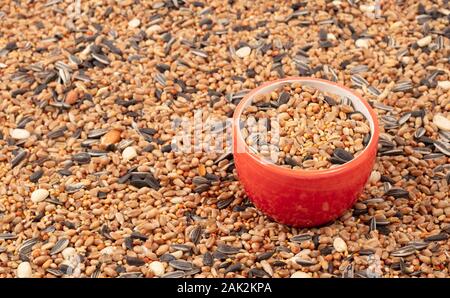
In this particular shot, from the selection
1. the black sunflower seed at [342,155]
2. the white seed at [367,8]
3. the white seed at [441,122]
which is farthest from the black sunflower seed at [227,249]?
the white seed at [367,8]

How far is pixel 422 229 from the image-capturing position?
2.30 m

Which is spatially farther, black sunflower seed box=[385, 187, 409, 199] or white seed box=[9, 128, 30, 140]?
white seed box=[9, 128, 30, 140]

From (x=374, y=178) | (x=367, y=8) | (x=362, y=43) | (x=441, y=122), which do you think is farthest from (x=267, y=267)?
(x=367, y=8)

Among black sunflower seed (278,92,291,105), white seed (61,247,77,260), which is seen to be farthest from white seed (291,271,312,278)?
white seed (61,247,77,260)

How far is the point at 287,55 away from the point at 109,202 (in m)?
1.04

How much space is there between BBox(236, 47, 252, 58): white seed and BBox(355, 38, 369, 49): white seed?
46cm

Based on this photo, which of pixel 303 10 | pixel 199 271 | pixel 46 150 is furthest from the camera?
pixel 303 10

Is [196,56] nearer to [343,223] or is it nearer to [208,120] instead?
[208,120]

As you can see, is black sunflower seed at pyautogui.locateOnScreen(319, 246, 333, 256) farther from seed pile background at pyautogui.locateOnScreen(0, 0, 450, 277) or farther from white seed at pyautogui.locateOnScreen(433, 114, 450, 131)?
white seed at pyautogui.locateOnScreen(433, 114, 450, 131)

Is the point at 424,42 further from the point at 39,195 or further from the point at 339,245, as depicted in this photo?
the point at 39,195

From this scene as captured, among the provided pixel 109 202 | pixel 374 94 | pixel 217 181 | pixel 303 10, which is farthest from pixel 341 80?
pixel 109 202

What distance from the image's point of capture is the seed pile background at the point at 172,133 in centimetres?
224

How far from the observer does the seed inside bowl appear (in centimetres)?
214

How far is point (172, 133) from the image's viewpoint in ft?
8.62
